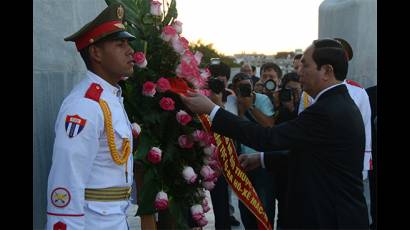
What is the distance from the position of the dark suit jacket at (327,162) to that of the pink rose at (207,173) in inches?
23.6

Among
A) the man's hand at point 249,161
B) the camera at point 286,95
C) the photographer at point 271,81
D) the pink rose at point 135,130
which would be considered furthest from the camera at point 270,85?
the pink rose at point 135,130

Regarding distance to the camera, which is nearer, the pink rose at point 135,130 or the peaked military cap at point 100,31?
the peaked military cap at point 100,31

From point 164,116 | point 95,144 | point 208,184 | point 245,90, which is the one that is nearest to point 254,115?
point 245,90

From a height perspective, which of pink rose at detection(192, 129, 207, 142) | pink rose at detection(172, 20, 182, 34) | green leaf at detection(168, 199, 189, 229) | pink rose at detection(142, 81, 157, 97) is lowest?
green leaf at detection(168, 199, 189, 229)

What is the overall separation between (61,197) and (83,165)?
166 millimetres

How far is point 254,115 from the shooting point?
5.31 meters

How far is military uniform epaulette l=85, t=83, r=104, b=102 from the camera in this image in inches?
105

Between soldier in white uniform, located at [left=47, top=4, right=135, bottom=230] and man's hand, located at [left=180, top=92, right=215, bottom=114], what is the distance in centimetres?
66

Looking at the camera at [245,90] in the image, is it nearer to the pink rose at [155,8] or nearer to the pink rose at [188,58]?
the pink rose at [188,58]

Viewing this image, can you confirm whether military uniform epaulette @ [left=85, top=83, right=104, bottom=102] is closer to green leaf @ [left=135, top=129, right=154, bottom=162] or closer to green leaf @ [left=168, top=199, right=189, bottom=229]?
green leaf @ [left=135, top=129, right=154, bottom=162]

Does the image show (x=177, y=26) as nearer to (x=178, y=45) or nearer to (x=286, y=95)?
(x=178, y=45)

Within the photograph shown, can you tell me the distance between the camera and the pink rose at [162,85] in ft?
11.7

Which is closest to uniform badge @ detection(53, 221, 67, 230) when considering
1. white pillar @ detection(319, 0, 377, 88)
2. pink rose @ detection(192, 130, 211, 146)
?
pink rose @ detection(192, 130, 211, 146)
